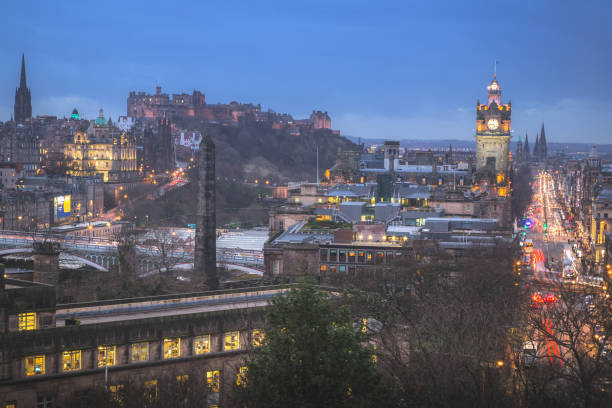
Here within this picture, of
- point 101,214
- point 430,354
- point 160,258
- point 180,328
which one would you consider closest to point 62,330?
point 180,328

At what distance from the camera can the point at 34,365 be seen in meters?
27.0

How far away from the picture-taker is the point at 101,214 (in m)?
115

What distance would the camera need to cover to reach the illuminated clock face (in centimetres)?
10894

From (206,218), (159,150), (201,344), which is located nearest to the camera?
(201,344)

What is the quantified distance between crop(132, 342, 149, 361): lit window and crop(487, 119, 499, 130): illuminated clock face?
8695 centimetres

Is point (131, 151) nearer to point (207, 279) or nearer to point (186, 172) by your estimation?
point (186, 172)

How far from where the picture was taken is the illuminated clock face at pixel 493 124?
10894cm

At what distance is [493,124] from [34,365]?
8984 cm

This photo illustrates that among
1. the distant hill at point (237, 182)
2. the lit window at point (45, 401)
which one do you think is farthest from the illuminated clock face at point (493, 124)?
the lit window at point (45, 401)

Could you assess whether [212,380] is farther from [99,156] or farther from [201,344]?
[99,156]

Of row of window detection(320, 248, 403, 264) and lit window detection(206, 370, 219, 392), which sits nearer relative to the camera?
lit window detection(206, 370, 219, 392)

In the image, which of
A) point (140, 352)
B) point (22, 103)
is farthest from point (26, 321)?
point (22, 103)

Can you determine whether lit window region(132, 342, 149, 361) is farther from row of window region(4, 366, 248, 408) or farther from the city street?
the city street

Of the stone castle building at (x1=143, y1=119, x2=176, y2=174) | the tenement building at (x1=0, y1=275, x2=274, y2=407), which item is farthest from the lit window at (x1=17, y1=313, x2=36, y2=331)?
the stone castle building at (x1=143, y1=119, x2=176, y2=174)
